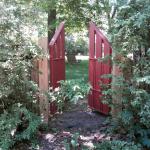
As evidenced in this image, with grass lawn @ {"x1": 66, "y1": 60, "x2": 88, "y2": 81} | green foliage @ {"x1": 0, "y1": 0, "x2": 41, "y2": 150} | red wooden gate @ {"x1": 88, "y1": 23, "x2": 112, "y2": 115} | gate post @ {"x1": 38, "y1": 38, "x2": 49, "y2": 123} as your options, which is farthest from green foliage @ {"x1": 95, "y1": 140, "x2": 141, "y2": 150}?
grass lawn @ {"x1": 66, "y1": 60, "x2": 88, "y2": 81}

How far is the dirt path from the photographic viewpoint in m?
4.31

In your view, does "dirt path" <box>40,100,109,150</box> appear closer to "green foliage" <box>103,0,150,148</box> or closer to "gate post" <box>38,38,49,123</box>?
"gate post" <box>38,38,49,123</box>

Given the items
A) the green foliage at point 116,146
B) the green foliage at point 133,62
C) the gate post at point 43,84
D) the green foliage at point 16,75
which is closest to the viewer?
the green foliage at point 116,146

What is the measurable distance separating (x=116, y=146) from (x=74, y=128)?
1.28 meters

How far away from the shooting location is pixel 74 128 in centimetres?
496

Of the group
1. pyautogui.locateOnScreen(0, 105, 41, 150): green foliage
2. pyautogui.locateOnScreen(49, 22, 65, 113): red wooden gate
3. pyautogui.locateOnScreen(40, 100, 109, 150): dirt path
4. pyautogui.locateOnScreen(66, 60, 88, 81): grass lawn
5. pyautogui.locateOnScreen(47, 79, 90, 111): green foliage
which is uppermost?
pyautogui.locateOnScreen(49, 22, 65, 113): red wooden gate

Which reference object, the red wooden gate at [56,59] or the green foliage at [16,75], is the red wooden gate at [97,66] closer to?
the red wooden gate at [56,59]

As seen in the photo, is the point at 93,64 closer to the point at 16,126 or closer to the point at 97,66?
the point at 97,66

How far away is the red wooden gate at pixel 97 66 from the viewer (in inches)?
216

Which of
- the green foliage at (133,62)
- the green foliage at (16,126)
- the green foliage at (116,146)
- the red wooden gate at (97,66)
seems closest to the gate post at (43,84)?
the green foliage at (16,126)

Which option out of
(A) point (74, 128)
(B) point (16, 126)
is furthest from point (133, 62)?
(B) point (16, 126)

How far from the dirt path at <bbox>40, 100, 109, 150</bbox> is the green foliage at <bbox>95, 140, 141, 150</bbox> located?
213 mm

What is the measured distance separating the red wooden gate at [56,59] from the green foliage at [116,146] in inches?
78.2

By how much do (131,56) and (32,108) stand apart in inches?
75.9
